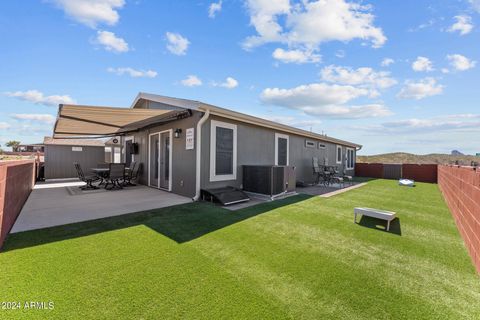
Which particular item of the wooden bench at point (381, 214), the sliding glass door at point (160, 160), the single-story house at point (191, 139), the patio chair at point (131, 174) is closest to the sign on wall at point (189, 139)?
the single-story house at point (191, 139)

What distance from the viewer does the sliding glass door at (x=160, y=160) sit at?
7.31 m

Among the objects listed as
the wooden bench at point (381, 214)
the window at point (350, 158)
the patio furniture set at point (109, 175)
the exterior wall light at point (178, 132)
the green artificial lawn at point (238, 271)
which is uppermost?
the exterior wall light at point (178, 132)

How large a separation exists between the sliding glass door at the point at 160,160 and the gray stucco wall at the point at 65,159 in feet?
17.4

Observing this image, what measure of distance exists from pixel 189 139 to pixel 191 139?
12 cm

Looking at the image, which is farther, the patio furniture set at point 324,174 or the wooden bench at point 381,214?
the patio furniture set at point 324,174

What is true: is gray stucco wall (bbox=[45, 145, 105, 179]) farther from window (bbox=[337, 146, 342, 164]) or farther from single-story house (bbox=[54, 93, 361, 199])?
window (bbox=[337, 146, 342, 164])

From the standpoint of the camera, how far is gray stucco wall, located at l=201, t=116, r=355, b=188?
6.08 metres

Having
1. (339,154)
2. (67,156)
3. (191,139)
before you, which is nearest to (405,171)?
(339,154)

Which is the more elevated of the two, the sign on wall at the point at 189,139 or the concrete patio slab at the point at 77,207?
the sign on wall at the point at 189,139

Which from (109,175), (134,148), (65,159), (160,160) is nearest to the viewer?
(109,175)

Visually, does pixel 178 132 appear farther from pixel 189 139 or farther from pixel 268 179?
pixel 268 179

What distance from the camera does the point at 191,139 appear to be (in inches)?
237

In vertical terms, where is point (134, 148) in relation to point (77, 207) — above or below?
above

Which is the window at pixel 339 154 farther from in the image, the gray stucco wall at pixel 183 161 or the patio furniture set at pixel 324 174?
the gray stucco wall at pixel 183 161
